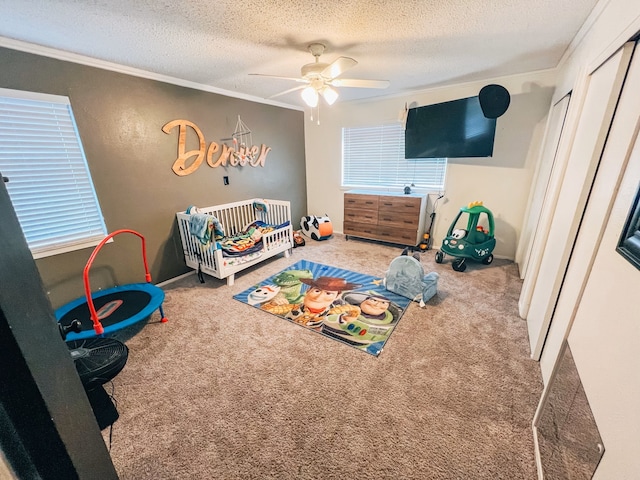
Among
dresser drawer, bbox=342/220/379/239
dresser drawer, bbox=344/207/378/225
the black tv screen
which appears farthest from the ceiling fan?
dresser drawer, bbox=342/220/379/239

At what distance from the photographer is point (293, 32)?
193 centimetres

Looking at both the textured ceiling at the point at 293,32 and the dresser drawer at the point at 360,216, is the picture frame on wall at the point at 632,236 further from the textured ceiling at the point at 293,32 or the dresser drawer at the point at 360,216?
the dresser drawer at the point at 360,216

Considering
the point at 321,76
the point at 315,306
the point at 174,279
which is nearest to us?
the point at 321,76

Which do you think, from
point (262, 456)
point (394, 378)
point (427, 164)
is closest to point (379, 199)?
point (427, 164)

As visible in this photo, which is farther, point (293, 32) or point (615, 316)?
point (293, 32)

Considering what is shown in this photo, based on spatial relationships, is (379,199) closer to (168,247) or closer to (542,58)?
(542,58)

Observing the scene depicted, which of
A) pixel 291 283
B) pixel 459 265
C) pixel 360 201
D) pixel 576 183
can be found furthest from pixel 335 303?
pixel 360 201

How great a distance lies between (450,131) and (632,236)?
2.87 m

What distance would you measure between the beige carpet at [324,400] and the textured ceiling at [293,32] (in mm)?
2294

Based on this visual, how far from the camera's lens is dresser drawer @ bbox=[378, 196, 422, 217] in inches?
148

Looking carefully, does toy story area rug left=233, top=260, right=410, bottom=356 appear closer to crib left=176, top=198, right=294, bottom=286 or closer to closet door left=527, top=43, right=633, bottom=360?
crib left=176, top=198, right=294, bottom=286

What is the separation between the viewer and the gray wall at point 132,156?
2.29 meters

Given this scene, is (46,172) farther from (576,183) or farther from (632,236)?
(576,183)

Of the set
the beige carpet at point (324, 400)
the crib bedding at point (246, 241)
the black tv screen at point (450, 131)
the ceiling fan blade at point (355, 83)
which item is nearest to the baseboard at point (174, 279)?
the crib bedding at point (246, 241)
